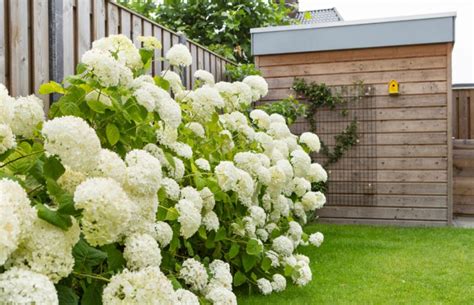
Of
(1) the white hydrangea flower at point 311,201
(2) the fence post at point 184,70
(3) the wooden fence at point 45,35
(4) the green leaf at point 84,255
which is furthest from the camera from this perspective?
(2) the fence post at point 184,70

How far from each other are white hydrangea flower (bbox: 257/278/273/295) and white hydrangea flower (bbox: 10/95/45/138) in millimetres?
1505

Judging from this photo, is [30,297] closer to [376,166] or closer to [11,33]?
[11,33]

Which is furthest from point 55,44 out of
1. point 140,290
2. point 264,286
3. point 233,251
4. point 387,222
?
point 387,222

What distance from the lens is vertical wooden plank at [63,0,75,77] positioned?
253 centimetres

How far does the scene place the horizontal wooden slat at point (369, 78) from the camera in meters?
5.01

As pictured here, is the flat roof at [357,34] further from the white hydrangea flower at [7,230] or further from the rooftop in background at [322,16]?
the rooftop in background at [322,16]

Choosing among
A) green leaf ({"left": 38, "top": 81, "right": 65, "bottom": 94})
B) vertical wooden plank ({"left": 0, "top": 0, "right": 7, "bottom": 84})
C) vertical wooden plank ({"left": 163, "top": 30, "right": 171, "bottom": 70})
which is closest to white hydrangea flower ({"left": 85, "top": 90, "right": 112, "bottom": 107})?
green leaf ({"left": 38, "top": 81, "right": 65, "bottom": 94})

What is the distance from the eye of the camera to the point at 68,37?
2.56 metres

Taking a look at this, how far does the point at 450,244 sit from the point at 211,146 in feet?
7.93

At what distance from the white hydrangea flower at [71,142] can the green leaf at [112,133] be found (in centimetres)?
46

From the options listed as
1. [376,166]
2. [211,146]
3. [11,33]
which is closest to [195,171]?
[211,146]

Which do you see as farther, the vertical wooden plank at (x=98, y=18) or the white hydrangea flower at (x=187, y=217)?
the vertical wooden plank at (x=98, y=18)

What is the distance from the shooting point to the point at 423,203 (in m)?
5.03

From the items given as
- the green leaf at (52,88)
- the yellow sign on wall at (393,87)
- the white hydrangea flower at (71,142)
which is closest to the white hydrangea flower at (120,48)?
the green leaf at (52,88)
